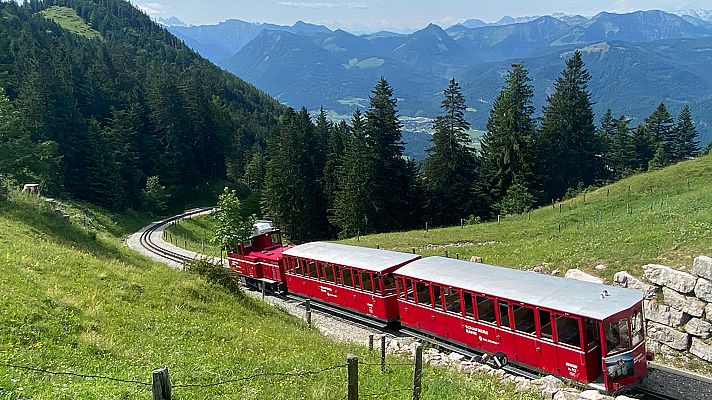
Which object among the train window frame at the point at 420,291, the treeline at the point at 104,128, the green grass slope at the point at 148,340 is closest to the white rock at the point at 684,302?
the train window frame at the point at 420,291

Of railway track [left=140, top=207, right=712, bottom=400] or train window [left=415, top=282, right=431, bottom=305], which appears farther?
train window [left=415, top=282, right=431, bottom=305]

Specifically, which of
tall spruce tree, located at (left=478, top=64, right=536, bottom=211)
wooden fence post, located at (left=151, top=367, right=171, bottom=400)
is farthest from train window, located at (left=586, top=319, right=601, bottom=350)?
tall spruce tree, located at (left=478, top=64, right=536, bottom=211)

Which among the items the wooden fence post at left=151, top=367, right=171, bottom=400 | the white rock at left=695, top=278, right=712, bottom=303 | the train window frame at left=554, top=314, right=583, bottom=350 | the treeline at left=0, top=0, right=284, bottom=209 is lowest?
the white rock at left=695, top=278, right=712, bottom=303

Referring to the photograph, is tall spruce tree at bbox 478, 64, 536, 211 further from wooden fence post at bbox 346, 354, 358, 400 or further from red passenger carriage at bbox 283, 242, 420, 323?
wooden fence post at bbox 346, 354, 358, 400

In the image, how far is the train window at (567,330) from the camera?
49.3 ft

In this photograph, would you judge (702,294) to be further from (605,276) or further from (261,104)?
(261,104)

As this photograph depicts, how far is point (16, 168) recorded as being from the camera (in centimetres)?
4706

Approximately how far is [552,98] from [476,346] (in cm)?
5728

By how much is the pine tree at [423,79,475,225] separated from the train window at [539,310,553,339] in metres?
43.6

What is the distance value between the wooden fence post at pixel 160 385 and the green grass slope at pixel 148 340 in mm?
2555

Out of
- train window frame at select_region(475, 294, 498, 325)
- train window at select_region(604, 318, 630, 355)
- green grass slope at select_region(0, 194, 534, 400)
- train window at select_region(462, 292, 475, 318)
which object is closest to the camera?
green grass slope at select_region(0, 194, 534, 400)

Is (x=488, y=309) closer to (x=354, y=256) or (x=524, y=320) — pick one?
(x=524, y=320)

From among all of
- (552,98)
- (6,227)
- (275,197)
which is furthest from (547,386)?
(552,98)

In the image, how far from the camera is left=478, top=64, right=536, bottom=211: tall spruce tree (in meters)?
60.5
